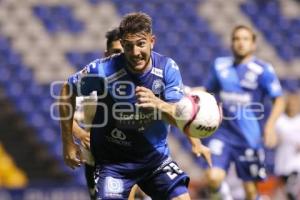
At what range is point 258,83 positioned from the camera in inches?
332

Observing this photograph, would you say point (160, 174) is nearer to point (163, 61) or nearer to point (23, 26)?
point (163, 61)

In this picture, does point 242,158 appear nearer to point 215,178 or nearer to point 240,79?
point 215,178

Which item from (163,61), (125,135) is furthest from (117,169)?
(163,61)

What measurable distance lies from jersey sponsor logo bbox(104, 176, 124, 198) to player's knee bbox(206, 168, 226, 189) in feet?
8.51

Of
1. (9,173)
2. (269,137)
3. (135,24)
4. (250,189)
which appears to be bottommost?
(9,173)

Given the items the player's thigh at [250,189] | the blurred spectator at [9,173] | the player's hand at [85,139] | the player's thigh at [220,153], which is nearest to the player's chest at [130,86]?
the player's hand at [85,139]

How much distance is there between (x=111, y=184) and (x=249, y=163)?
10.4 ft

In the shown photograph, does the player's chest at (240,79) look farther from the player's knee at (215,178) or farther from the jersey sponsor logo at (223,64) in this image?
the player's knee at (215,178)

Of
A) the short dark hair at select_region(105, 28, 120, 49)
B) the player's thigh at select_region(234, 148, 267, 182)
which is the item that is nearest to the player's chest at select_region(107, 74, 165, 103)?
the short dark hair at select_region(105, 28, 120, 49)

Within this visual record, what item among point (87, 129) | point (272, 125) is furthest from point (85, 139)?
point (272, 125)

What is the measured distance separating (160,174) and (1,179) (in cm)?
649

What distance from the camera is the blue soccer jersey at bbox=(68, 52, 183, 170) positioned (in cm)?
536

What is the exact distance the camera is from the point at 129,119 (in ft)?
18.0

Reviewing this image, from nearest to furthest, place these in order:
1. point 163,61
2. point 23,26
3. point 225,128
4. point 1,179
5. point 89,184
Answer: point 163,61 < point 89,184 < point 225,128 < point 1,179 < point 23,26
